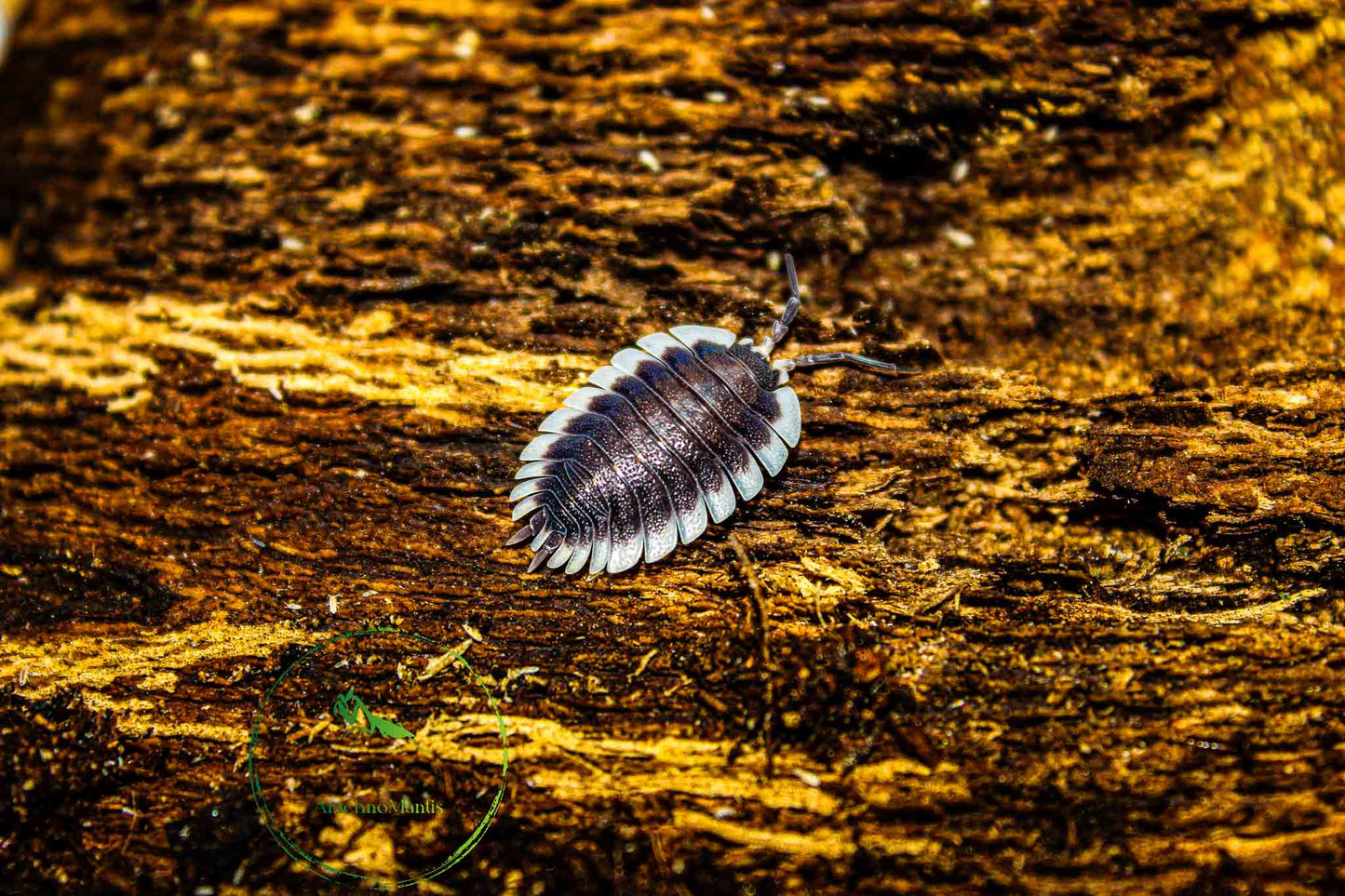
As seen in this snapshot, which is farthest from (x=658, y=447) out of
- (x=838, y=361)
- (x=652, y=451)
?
(x=838, y=361)

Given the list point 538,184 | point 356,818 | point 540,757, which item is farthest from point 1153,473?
point 356,818

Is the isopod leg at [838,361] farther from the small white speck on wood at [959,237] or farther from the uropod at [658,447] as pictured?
the small white speck on wood at [959,237]

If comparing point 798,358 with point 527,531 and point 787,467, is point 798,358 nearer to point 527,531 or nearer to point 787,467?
point 787,467

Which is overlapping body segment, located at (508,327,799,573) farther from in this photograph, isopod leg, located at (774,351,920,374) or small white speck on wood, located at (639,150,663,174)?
small white speck on wood, located at (639,150,663,174)

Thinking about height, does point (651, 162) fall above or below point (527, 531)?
above

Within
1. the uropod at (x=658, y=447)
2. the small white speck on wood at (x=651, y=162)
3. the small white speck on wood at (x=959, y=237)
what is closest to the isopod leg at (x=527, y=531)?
the uropod at (x=658, y=447)

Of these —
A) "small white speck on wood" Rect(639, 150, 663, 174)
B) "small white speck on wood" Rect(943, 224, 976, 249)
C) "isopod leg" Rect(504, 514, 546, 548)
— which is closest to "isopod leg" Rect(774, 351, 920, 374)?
"small white speck on wood" Rect(943, 224, 976, 249)
